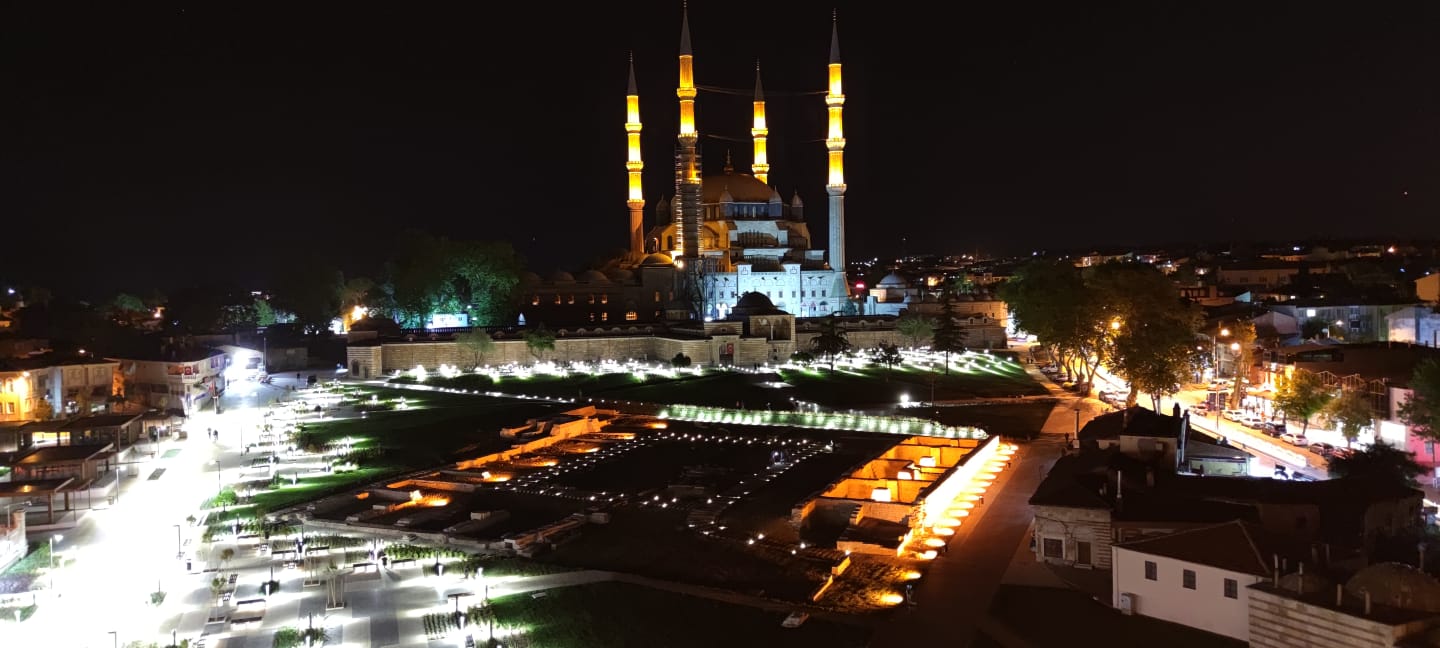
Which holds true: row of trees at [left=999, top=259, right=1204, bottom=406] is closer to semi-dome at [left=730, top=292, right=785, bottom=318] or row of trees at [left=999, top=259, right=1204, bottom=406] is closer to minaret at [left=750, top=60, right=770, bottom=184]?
semi-dome at [left=730, top=292, right=785, bottom=318]

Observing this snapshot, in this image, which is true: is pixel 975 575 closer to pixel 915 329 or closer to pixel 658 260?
pixel 915 329

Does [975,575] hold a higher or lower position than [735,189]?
lower

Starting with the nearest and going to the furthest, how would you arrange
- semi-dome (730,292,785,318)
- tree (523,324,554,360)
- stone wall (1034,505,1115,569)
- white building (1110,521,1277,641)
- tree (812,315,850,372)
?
white building (1110,521,1277,641) < stone wall (1034,505,1115,569) < tree (812,315,850,372) < tree (523,324,554,360) < semi-dome (730,292,785,318)

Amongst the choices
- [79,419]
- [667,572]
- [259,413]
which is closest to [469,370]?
[259,413]

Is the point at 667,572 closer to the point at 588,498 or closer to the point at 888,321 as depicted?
the point at 588,498

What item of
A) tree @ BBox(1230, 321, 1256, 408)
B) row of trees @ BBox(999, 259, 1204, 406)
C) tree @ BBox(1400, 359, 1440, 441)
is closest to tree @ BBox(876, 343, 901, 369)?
row of trees @ BBox(999, 259, 1204, 406)

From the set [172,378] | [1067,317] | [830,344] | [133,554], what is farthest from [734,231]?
[133,554]
